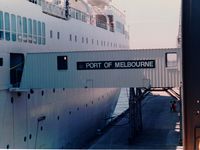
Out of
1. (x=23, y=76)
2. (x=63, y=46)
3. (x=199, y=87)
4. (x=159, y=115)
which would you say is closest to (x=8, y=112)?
(x=23, y=76)

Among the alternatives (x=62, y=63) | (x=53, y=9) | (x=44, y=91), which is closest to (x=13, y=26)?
(x=62, y=63)

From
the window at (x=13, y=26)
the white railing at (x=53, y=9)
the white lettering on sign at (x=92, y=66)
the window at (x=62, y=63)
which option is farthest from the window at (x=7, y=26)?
the white railing at (x=53, y=9)

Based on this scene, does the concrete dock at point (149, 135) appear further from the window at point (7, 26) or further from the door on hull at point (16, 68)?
the window at point (7, 26)

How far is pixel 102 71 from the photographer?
12.5 meters

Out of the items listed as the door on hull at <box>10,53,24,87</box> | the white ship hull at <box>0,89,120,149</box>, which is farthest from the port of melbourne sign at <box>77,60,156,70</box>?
the white ship hull at <box>0,89,120,149</box>

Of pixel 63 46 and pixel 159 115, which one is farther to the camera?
pixel 159 115

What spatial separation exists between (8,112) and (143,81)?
4.16 m

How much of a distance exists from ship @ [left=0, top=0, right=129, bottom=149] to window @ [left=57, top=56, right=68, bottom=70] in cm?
122

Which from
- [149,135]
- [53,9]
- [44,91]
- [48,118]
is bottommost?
[149,135]

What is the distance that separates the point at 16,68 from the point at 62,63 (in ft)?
5.12

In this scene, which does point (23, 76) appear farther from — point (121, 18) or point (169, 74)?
point (121, 18)

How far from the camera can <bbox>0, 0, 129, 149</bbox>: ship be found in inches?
483

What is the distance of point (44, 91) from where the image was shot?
48.5 feet

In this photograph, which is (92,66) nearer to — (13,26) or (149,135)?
(13,26)
